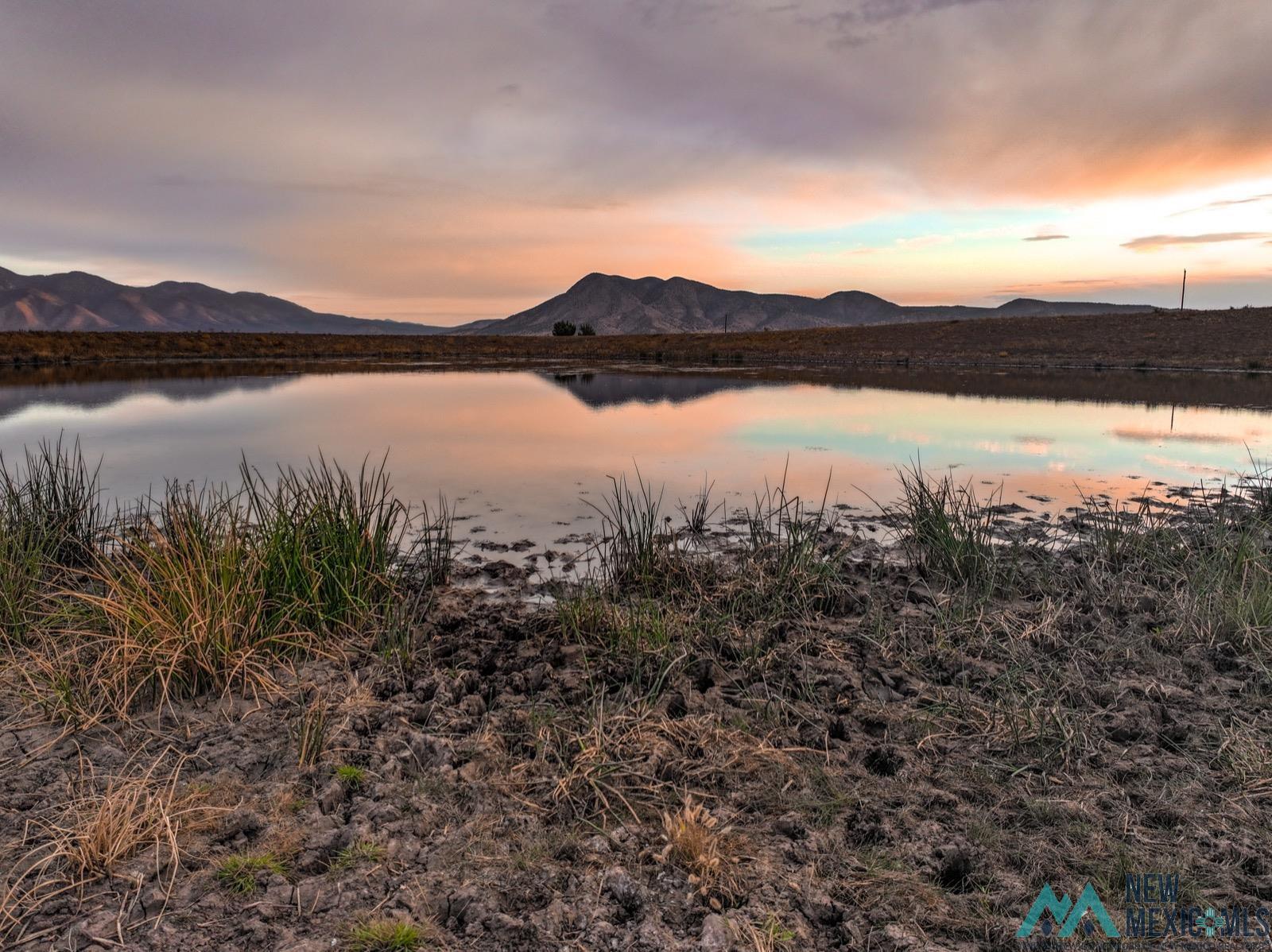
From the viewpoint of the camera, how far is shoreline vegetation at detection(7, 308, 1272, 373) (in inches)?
1762

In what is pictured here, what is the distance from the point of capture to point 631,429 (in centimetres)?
1917

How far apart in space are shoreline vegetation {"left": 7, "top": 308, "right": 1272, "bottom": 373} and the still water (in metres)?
13.5

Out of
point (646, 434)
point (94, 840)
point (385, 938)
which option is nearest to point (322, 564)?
point (94, 840)

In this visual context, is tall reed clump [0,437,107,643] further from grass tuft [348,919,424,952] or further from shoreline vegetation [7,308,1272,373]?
shoreline vegetation [7,308,1272,373]

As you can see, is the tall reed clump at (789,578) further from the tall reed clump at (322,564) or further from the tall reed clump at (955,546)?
the tall reed clump at (322,564)

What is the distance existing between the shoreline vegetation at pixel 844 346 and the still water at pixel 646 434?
1354cm

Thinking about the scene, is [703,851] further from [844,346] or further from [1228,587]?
[844,346]

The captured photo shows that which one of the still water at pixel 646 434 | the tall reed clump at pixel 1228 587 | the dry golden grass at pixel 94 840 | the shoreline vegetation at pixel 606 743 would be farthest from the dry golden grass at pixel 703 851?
the still water at pixel 646 434

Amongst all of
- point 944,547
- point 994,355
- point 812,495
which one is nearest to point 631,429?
point 812,495

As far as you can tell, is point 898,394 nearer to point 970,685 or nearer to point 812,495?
point 812,495

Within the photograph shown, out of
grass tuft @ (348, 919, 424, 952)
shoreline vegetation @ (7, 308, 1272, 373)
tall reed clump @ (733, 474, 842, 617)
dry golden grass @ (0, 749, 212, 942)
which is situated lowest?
grass tuft @ (348, 919, 424, 952)

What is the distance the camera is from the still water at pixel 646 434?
12.2m

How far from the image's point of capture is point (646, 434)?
60.5 ft

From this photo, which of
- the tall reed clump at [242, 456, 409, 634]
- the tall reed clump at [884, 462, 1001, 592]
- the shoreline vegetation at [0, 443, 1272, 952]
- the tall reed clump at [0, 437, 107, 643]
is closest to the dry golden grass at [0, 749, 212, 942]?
the shoreline vegetation at [0, 443, 1272, 952]
